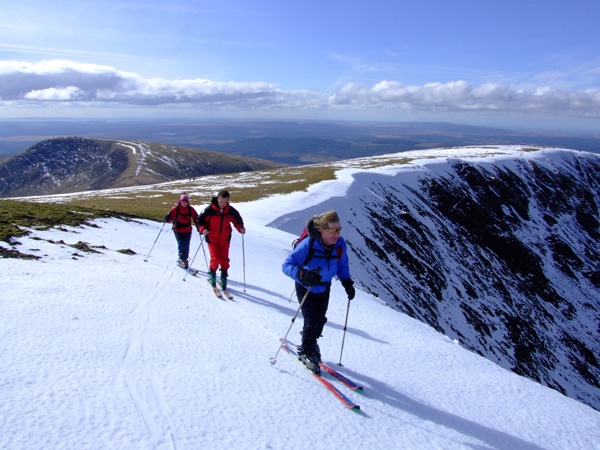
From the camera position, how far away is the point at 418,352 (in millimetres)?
9336

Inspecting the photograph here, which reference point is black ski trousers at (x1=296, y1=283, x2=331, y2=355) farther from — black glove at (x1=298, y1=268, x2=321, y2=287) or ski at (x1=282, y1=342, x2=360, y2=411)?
black glove at (x1=298, y1=268, x2=321, y2=287)

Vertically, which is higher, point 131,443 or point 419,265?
point 131,443

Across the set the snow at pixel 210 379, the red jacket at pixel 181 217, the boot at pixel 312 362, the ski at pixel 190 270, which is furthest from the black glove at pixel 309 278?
the red jacket at pixel 181 217

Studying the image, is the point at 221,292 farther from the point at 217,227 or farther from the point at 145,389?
the point at 145,389

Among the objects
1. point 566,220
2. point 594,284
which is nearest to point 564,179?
point 566,220

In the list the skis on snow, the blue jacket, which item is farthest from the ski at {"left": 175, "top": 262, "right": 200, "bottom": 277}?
the blue jacket

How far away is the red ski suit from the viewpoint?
414 inches

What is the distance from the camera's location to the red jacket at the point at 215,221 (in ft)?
34.4

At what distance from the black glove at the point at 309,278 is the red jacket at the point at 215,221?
4.79 m

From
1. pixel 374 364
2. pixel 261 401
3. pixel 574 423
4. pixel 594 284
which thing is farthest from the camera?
pixel 594 284

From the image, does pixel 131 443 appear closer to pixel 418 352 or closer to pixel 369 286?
pixel 418 352

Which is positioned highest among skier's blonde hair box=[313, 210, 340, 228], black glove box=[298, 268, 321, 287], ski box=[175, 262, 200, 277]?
skier's blonde hair box=[313, 210, 340, 228]

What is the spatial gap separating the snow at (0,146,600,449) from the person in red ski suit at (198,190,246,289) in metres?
1.12

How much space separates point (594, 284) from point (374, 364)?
6800 cm
